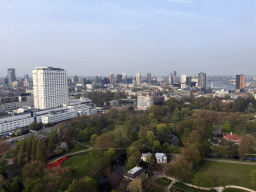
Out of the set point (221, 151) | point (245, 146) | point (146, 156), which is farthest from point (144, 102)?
point (245, 146)

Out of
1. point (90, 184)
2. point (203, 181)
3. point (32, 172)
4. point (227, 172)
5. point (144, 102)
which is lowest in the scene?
point (227, 172)

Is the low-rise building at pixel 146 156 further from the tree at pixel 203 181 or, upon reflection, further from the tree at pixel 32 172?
the tree at pixel 32 172

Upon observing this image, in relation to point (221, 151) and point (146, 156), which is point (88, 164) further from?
point (221, 151)

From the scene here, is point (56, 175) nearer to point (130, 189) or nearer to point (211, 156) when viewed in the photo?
point (130, 189)

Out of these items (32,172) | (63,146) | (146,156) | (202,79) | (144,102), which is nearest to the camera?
(32,172)

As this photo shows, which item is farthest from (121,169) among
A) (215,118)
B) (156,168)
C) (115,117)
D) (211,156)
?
(215,118)
